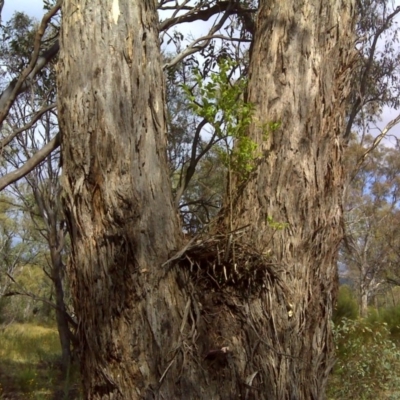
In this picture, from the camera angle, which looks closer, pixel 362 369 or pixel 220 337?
pixel 220 337

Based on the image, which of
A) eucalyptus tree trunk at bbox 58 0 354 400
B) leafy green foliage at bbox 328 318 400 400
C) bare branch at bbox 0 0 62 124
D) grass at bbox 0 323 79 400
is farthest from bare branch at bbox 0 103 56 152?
leafy green foliage at bbox 328 318 400 400

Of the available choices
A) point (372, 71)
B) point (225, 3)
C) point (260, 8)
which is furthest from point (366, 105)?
point (260, 8)

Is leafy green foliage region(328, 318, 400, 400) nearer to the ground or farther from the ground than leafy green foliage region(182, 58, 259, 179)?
nearer to the ground

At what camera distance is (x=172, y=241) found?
207cm

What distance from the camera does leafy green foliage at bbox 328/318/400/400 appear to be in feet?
22.5

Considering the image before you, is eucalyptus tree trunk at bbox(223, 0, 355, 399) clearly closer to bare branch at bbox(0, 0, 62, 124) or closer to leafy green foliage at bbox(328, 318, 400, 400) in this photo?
bare branch at bbox(0, 0, 62, 124)

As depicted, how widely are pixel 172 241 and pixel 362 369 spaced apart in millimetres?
5390

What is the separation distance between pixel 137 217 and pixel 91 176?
21 centimetres

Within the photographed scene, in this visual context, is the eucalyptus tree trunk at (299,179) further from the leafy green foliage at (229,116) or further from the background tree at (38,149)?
the background tree at (38,149)

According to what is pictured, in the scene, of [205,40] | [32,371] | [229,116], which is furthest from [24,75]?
[32,371]

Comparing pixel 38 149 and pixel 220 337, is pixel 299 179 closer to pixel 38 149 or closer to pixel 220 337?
pixel 220 337

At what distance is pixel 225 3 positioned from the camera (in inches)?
196

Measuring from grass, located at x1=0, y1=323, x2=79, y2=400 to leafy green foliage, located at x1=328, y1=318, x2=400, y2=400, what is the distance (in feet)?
9.97

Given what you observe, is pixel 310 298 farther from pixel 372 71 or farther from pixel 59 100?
pixel 372 71
